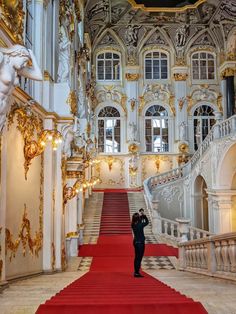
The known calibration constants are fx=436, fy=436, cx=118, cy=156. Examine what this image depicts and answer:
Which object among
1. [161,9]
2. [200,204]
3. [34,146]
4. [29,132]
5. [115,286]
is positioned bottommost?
[115,286]

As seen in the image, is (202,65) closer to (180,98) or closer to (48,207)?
(180,98)

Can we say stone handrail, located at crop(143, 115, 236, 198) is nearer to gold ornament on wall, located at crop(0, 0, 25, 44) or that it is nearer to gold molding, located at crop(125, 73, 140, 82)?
gold molding, located at crop(125, 73, 140, 82)

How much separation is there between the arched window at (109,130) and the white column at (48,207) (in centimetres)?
1708

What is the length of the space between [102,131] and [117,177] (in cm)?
311

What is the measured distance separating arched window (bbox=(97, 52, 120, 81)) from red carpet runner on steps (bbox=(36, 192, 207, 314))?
8.35 meters

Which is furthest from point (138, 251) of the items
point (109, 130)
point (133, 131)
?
point (109, 130)

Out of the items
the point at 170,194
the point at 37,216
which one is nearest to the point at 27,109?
the point at 37,216

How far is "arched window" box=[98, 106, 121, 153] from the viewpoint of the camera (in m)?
27.4

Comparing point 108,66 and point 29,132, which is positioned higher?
point 108,66

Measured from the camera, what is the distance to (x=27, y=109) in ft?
27.3

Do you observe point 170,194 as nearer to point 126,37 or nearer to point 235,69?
point 235,69

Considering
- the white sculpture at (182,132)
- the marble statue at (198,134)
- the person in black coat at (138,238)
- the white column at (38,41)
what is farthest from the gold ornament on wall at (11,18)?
the marble statue at (198,134)

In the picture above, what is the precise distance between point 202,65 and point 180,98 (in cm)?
277

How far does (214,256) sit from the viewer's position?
7.97 m
